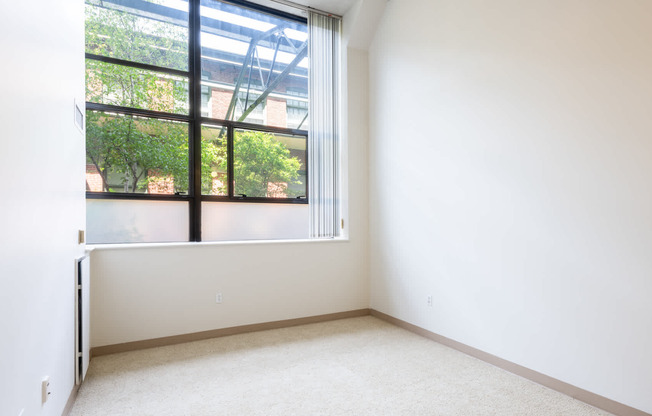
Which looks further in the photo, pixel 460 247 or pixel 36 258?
pixel 460 247

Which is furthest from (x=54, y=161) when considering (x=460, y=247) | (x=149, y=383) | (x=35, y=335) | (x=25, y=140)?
(x=460, y=247)

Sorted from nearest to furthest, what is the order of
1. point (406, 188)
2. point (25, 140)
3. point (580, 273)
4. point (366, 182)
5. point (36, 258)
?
point (25, 140) < point (36, 258) < point (580, 273) < point (406, 188) < point (366, 182)

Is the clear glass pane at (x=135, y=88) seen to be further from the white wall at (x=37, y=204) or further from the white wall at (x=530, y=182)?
the white wall at (x=530, y=182)

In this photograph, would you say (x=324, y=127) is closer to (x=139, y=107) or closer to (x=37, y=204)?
(x=139, y=107)

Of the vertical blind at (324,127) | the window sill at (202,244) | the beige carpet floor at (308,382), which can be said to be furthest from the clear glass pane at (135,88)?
the beige carpet floor at (308,382)

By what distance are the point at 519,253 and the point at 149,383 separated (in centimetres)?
295

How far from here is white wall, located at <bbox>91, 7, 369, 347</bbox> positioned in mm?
3311

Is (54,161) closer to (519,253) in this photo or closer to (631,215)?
(519,253)

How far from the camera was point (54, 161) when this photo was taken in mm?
1870

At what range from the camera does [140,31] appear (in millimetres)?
3693

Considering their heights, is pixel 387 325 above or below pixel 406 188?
below

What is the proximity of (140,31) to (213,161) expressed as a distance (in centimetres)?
146

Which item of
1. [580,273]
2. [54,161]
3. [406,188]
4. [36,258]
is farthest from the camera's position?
[406,188]

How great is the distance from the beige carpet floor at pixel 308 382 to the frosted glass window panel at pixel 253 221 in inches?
44.8
